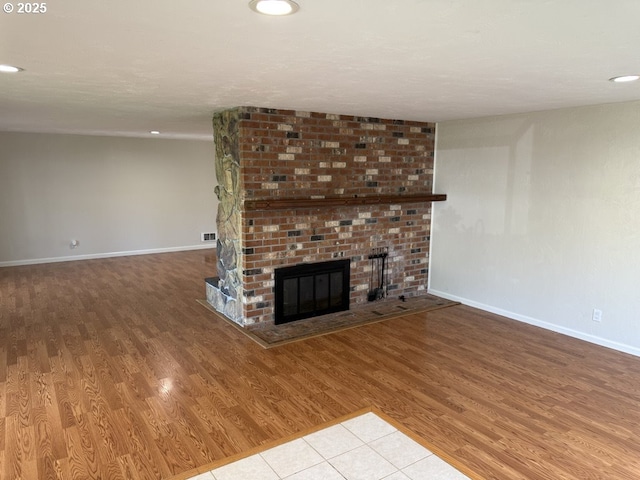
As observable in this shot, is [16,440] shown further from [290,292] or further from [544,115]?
[544,115]

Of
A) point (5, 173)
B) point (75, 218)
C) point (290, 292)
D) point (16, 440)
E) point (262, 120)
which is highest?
point (262, 120)

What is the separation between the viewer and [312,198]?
427cm

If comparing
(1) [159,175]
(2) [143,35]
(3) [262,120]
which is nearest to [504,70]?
(2) [143,35]

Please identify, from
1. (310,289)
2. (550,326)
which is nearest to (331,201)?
(310,289)

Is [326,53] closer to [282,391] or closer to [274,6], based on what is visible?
[274,6]

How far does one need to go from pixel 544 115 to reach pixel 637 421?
2.72 metres

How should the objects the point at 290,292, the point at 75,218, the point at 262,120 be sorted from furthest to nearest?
the point at 75,218, the point at 290,292, the point at 262,120

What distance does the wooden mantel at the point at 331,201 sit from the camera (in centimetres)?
396

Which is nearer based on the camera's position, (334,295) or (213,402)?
(213,402)

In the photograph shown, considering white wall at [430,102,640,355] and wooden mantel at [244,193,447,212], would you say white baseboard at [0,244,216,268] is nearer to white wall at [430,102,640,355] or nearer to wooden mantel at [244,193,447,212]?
wooden mantel at [244,193,447,212]

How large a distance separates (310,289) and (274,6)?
3.33 meters

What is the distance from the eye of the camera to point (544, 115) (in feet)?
13.4

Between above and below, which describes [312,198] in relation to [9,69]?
below

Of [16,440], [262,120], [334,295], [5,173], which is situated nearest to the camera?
[16,440]
